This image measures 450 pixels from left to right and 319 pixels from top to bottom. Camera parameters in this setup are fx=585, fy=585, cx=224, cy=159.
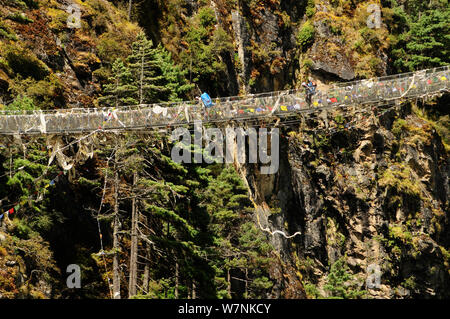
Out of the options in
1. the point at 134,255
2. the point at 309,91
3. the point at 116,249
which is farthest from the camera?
the point at 309,91

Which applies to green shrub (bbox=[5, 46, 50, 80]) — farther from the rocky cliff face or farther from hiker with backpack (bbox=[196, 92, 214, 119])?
the rocky cliff face

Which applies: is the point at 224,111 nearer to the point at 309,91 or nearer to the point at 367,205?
the point at 309,91

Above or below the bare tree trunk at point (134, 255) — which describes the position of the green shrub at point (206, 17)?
above

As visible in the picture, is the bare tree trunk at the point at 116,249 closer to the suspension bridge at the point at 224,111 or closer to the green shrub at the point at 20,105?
the suspension bridge at the point at 224,111

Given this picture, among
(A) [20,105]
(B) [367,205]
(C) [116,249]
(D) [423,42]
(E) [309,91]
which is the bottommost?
(C) [116,249]

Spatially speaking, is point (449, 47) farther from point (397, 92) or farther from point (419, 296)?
point (397, 92)

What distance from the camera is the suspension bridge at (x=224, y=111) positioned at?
22.1 m

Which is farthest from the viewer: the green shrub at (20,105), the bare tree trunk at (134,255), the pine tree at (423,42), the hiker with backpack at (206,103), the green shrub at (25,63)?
the pine tree at (423,42)

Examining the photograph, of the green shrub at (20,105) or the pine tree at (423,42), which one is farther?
the pine tree at (423,42)

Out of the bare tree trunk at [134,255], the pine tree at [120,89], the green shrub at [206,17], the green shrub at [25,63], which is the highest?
the green shrub at [206,17]

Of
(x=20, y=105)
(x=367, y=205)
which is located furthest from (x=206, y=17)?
(x=20, y=105)

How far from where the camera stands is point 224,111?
22.5 metres

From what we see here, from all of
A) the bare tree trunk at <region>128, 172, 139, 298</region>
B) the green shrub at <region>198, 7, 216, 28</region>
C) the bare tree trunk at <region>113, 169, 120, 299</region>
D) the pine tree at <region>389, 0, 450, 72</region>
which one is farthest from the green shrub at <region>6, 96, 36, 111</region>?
the pine tree at <region>389, 0, 450, 72</region>

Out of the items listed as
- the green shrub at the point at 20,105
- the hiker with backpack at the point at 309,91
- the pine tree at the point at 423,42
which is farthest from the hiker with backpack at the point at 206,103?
the pine tree at the point at 423,42
